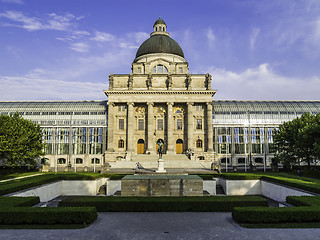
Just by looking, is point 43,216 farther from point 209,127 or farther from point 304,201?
point 209,127

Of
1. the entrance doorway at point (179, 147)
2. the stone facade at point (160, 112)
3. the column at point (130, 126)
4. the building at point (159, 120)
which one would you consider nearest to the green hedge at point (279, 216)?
the building at point (159, 120)

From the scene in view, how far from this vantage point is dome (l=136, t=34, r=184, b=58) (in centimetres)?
8081

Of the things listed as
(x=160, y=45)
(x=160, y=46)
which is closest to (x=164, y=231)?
(x=160, y=46)

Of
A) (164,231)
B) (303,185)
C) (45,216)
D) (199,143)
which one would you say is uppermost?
(199,143)

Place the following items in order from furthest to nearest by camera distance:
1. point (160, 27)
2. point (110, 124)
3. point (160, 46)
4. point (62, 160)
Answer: point (160, 27) < point (160, 46) < point (62, 160) < point (110, 124)

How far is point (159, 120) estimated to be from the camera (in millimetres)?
73312

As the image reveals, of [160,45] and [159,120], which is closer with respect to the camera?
[159,120]

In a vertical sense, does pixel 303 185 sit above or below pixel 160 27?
below

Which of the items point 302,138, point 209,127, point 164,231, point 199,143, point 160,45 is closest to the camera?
point 164,231

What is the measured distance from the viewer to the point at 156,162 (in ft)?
196

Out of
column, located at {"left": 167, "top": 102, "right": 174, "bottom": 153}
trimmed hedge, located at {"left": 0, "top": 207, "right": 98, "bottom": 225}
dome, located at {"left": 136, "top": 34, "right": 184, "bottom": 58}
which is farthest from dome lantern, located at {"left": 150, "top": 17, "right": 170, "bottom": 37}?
trimmed hedge, located at {"left": 0, "top": 207, "right": 98, "bottom": 225}

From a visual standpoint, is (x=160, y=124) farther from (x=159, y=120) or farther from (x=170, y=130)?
(x=170, y=130)

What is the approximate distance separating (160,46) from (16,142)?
161ft

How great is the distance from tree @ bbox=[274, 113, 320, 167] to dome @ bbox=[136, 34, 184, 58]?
4000 centimetres
